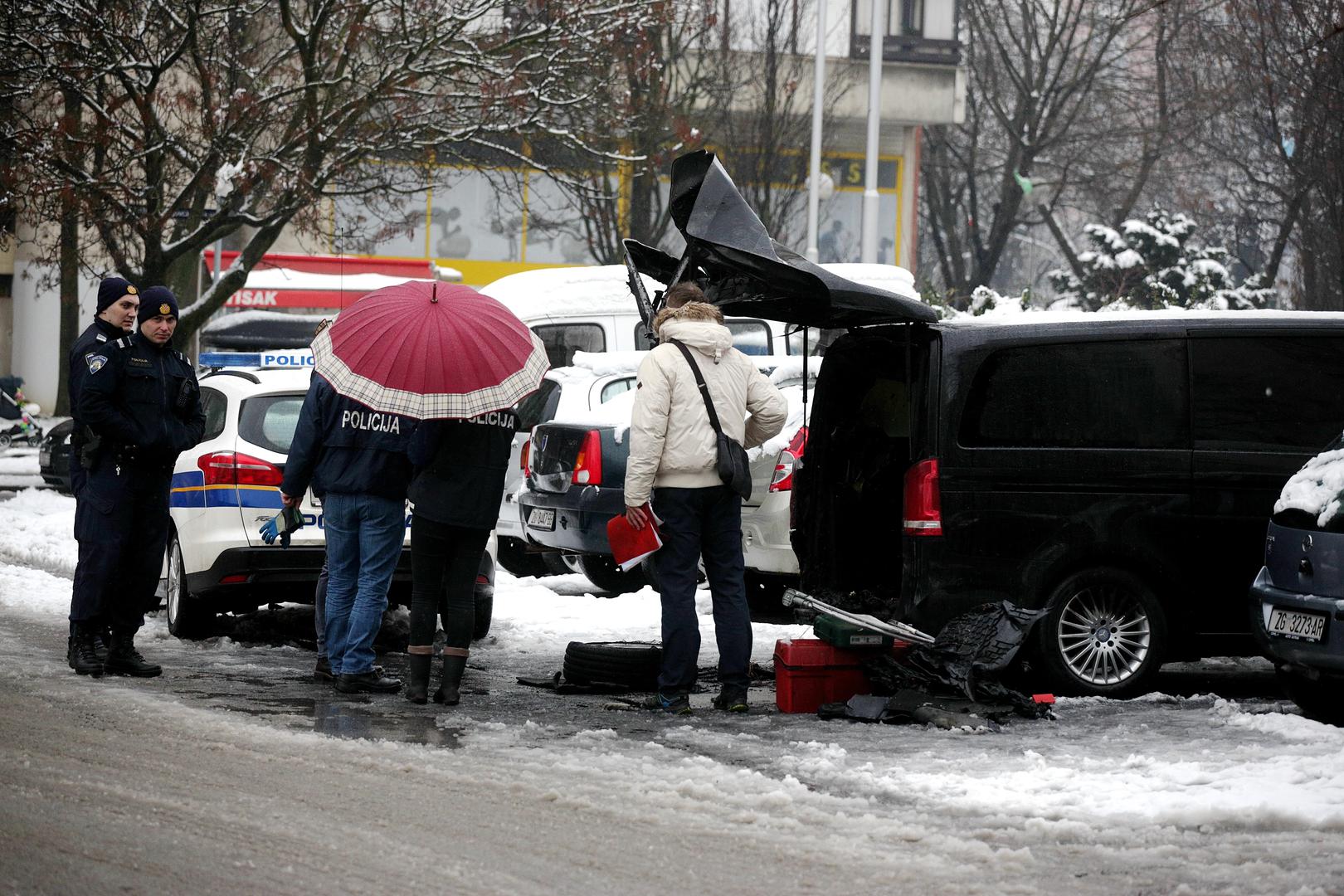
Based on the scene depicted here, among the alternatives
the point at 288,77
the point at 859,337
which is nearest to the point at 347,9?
the point at 288,77

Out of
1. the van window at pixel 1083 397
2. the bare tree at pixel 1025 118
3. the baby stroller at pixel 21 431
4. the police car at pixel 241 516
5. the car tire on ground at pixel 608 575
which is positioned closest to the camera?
the van window at pixel 1083 397

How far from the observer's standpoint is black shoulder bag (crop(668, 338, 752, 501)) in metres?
7.64

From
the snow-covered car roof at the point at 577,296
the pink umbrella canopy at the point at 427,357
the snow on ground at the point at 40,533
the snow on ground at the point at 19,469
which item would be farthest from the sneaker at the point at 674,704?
the snow on ground at the point at 19,469

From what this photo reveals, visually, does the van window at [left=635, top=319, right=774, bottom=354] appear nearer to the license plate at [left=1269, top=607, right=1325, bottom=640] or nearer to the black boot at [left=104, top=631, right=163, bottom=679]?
the black boot at [left=104, top=631, right=163, bottom=679]

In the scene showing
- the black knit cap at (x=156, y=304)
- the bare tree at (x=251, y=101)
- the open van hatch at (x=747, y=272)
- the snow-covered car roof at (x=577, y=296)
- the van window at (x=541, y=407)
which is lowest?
the van window at (x=541, y=407)

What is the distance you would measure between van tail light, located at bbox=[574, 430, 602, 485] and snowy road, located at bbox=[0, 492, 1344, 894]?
274 centimetres

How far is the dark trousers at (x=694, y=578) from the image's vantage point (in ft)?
25.2

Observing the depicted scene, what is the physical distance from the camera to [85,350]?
820 centimetres

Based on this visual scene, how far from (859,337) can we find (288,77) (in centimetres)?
1597

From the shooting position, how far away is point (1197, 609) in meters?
8.15

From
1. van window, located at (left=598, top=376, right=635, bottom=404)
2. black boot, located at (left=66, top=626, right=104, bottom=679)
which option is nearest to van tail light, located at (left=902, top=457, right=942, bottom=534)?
black boot, located at (left=66, top=626, right=104, bottom=679)

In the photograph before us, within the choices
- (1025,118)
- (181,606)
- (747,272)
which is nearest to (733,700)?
(747,272)

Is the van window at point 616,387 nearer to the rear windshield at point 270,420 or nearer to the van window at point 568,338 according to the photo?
the rear windshield at point 270,420

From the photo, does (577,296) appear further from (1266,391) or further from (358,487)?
(1266,391)
